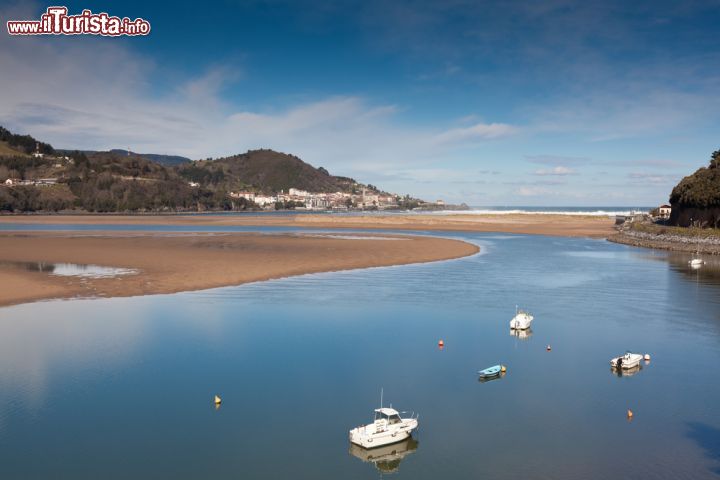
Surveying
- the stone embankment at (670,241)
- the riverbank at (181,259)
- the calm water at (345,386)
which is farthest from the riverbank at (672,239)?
the calm water at (345,386)

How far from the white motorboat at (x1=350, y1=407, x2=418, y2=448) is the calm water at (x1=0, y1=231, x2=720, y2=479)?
538 mm

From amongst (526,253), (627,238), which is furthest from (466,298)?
(627,238)

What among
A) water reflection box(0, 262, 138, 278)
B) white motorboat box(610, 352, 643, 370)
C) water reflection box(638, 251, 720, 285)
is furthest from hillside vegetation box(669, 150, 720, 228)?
water reflection box(0, 262, 138, 278)

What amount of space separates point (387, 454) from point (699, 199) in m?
90.8

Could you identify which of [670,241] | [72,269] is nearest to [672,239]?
[670,241]

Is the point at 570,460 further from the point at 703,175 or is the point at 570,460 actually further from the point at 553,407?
the point at 703,175

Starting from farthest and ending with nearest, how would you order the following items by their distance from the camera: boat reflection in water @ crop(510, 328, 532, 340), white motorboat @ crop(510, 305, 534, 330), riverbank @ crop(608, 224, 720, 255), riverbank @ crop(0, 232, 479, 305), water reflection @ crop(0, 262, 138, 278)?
riverbank @ crop(608, 224, 720, 255)
water reflection @ crop(0, 262, 138, 278)
riverbank @ crop(0, 232, 479, 305)
white motorboat @ crop(510, 305, 534, 330)
boat reflection in water @ crop(510, 328, 532, 340)

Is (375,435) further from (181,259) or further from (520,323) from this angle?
(181,259)

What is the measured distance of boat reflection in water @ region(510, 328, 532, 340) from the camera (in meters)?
31.8

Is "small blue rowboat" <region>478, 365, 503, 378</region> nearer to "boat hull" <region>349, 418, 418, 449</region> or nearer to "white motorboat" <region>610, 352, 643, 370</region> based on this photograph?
"white motorboat" <region>610, 352, 643, 370</region>

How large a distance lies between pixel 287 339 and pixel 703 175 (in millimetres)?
94441

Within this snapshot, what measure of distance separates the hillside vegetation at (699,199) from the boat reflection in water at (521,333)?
70.8m

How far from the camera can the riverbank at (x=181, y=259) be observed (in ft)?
148

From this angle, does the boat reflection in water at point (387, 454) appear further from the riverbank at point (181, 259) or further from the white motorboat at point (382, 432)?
the riverbank at point (181, 259)
